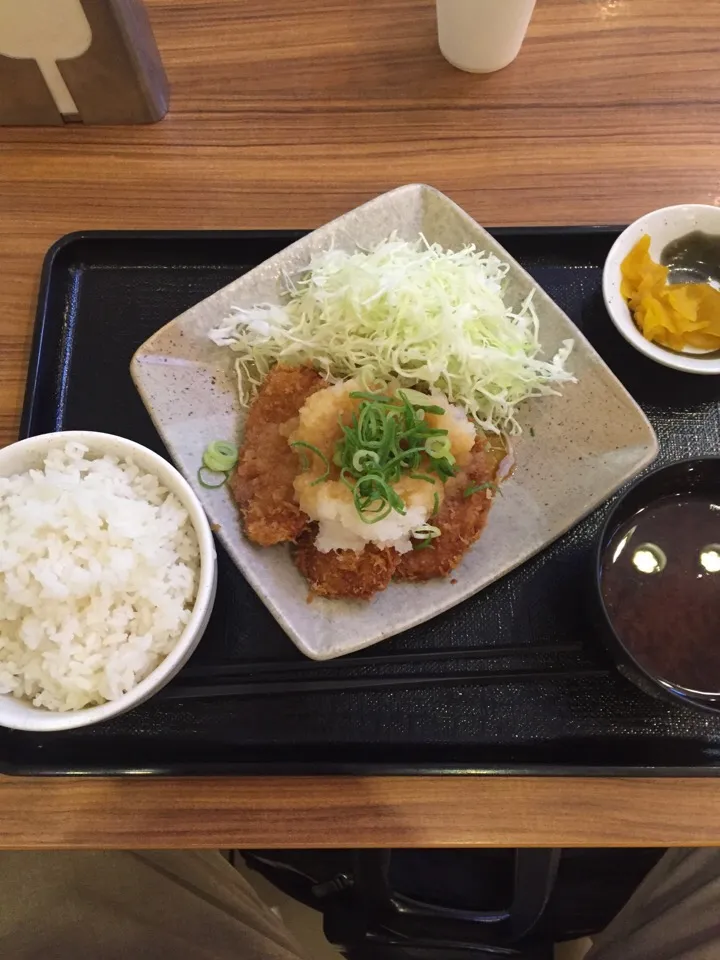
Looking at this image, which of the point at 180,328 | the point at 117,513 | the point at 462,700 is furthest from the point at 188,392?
the point at 462,700

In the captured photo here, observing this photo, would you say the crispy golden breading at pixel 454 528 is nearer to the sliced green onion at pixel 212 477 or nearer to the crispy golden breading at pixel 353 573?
the crispy golden breading at pixel 353 573

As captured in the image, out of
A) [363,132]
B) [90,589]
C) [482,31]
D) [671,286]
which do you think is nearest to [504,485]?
[671,286]

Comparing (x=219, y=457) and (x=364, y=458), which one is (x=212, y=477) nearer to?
(x=219, y=457)

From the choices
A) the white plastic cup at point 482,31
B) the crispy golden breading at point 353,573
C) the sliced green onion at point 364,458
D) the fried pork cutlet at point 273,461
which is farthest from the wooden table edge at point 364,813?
the white plastic cup at point 482,31

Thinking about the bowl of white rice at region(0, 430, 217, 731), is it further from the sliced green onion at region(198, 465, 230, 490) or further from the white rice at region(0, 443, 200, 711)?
the sliced green onion at region(198, 465, 230, 490)

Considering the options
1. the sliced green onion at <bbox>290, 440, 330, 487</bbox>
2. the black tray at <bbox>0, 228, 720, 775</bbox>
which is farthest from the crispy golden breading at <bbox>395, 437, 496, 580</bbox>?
the sliced green onion at <bbox>290, 440, 330, 487</bbox>

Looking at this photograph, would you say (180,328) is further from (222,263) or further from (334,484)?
(334,484)
